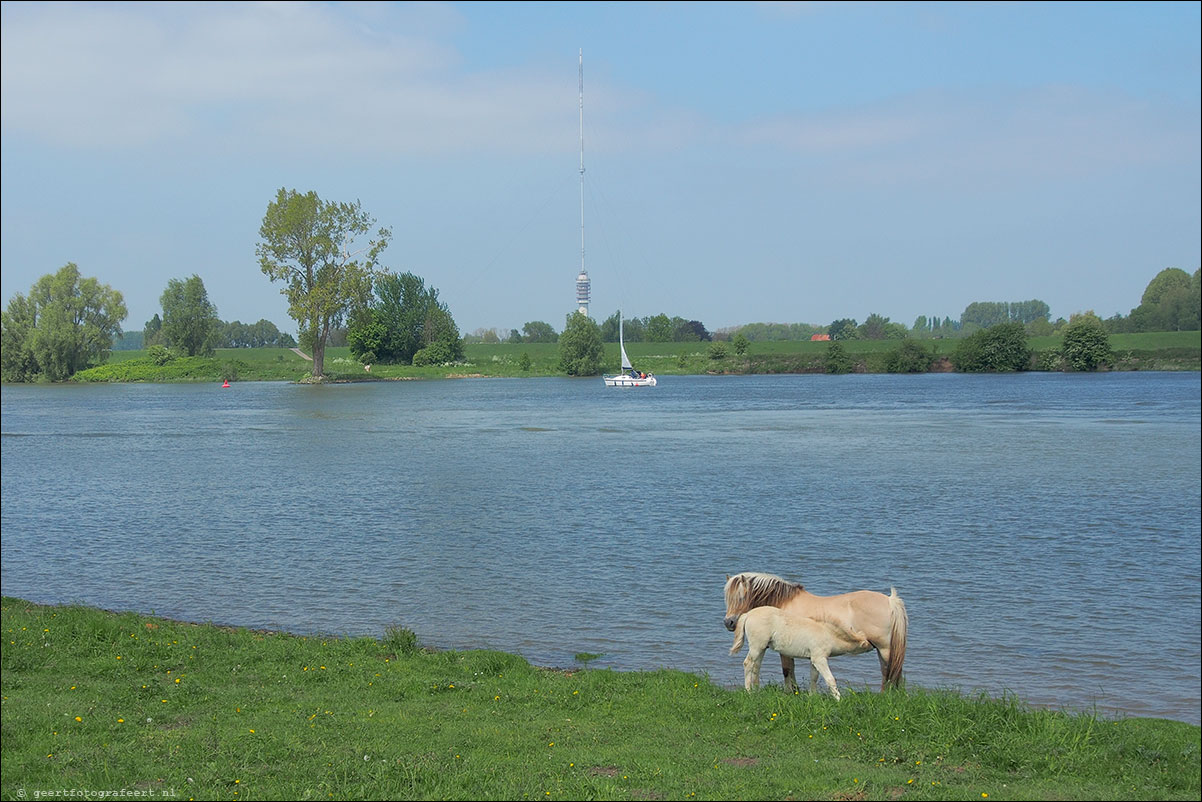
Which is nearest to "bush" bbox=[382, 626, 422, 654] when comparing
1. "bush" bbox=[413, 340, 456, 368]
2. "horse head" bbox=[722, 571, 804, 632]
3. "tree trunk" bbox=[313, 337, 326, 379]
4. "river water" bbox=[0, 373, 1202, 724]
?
"river water" bbox=[0, 373, 1202, 724]

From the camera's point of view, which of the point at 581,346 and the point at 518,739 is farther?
the point at 581,346

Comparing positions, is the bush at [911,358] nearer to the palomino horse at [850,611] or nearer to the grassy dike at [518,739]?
the grassy dike at [518,739]

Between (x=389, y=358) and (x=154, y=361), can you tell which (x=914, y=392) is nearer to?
(x=389, y=358)

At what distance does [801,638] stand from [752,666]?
0.61 meters

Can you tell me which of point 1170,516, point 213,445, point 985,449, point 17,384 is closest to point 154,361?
point 17,384

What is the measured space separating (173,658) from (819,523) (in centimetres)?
1653

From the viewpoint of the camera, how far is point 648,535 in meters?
Result: 21.8

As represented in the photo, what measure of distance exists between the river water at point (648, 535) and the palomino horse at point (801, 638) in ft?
7.90

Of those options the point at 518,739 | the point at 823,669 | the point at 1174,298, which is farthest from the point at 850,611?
the point at 1174,298

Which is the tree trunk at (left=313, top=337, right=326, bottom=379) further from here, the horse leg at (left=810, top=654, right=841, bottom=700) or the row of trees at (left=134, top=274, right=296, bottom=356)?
the horse leg at (left=810, top=654, right=841, bottom=700)

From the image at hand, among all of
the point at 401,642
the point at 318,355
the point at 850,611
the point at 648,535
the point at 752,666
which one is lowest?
the point at 648,535

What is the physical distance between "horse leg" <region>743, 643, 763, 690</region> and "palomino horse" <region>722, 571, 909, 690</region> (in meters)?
0.31

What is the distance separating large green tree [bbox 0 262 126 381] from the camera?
110 metres

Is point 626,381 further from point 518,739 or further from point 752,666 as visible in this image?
point 518,739
